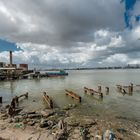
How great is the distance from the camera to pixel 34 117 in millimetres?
15016

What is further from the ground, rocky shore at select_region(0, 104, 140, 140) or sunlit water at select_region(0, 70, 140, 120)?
rocky shore at select_region(0, 104, 140, 140)

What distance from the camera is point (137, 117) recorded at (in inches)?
627

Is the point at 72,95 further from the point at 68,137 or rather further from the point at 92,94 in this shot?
the point at 68,137

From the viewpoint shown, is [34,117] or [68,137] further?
[34,117]

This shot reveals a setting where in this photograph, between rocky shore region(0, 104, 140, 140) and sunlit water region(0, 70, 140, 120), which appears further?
sunlit water region(0, 70, 140, 120)

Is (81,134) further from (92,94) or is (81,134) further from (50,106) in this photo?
(92,94)

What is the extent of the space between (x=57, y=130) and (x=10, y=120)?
16.7 feet

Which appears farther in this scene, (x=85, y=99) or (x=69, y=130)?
(x=85, y=99)

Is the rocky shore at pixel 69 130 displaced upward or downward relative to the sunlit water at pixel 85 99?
upward

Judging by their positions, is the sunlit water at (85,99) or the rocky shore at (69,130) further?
the sunlit water at (85,99)

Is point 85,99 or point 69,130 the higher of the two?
point 69,130

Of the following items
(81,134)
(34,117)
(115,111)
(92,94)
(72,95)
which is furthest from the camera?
(92,94)

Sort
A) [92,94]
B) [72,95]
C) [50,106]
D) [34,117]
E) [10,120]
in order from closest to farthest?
[10,120] → [34,117] → [50,106] → [72,95] → [92,94]

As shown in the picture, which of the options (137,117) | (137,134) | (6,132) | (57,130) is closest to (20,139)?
(6,132)
